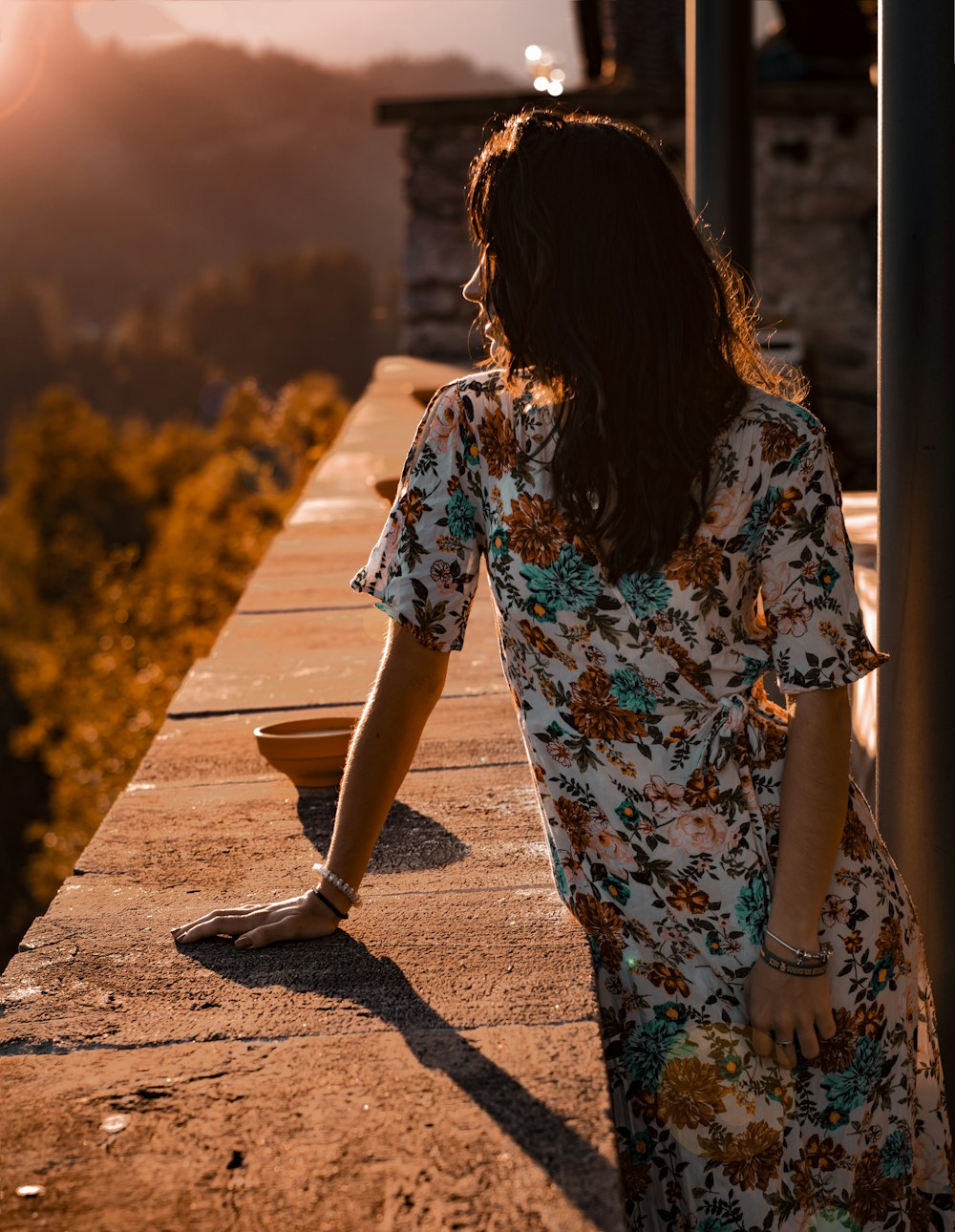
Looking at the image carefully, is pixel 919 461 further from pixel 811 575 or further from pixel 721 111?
pixel 721 111

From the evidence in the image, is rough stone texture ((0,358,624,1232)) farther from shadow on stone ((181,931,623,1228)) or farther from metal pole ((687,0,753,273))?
metal pole ((687,0,753,273))

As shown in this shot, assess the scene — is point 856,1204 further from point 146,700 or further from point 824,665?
point 146,700

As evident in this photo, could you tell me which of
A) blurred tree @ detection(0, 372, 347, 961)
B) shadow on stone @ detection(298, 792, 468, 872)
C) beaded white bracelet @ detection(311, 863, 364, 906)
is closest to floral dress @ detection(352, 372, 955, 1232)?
beaded white bracelet @ detection(311, 863, 364, 906)

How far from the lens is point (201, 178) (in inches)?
3794

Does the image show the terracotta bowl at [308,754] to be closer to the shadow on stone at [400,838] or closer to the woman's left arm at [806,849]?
the shadow on stone at [400,838]

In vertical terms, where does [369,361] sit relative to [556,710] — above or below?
below

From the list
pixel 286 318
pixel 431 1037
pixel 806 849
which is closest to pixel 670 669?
pixel 806 849

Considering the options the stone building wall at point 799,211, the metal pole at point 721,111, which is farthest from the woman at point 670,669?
the stone building wall at point 799,211

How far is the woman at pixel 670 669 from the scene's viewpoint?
1.30 metres

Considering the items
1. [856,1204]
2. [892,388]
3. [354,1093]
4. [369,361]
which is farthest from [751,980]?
[369,361]

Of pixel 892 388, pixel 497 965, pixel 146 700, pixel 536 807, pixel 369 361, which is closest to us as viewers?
pixel 497 965

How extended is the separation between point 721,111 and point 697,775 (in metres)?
A: 2.54

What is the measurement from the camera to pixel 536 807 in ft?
7.02

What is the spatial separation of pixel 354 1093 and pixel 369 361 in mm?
83530
